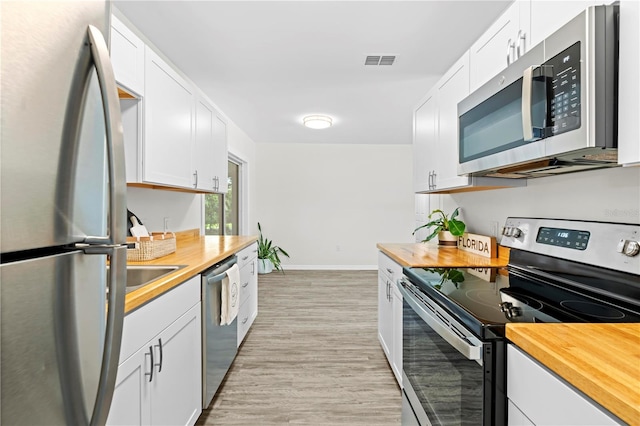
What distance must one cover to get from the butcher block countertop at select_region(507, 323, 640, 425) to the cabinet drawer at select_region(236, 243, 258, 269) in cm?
218

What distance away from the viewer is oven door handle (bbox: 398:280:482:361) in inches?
39.2

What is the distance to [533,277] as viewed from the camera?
1.64 meters

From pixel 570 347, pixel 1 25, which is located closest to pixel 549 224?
pixel 570 347

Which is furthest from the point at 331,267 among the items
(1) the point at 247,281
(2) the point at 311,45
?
(2) the point at 311,45

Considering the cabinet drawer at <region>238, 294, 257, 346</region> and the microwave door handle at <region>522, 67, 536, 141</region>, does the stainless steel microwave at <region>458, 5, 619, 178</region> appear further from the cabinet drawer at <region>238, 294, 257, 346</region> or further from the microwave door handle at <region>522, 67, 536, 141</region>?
the cabinet drawer at <region>238, 294, 257, 346</region>

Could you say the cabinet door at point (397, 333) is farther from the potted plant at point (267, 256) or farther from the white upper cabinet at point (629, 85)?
the potted plant at point (267, 256)

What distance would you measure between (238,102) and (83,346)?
3789 millimetres

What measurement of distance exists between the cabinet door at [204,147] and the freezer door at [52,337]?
216 cm

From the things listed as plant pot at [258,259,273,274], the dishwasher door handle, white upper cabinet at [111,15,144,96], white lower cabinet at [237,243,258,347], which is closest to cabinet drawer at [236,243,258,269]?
white lower cabinet at [237,243,258,347]

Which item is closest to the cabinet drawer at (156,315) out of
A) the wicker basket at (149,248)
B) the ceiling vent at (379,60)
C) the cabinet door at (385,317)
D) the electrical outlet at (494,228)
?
the wicker basket at (149,248)

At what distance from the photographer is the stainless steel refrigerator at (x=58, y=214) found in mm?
528

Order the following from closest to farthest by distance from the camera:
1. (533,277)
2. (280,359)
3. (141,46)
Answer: (533,277)
(141,46)
(280,359)

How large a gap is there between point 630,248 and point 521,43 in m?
0.92

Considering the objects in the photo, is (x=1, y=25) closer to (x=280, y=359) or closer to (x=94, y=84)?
(x=94, y=84)
